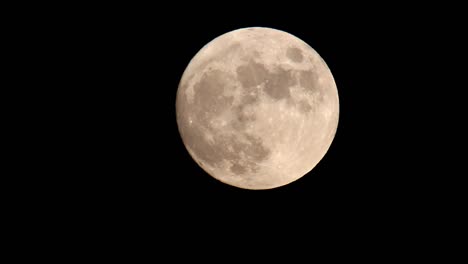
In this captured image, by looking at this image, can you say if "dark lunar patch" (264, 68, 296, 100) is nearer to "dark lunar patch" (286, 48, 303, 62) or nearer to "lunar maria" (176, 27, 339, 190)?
"lunar maria" (176, 27, 339, 190)

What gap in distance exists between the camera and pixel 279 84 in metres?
4.74

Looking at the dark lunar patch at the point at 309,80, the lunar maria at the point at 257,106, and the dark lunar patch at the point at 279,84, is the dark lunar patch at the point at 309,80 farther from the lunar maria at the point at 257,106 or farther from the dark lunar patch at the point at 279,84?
the dark lunar patch at the point at 279,84

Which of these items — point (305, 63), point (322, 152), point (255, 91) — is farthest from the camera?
point (322, 152)

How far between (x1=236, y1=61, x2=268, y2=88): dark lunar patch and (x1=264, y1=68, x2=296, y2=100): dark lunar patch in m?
0.09

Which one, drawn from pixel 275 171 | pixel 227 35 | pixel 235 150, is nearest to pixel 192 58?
pixel 227 35

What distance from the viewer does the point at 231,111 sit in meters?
4.73

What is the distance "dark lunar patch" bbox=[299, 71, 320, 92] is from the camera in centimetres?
489

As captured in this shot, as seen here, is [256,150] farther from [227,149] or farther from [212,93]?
[212,93]

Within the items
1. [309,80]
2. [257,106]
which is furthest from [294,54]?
[257,106]

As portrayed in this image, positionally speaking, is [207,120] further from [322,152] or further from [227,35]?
[322,152]

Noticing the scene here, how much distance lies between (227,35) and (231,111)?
3.85 feet

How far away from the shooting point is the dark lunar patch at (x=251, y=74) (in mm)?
4707

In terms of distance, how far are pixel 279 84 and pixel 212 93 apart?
2.62 feet

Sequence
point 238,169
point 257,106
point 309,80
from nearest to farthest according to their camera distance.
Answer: point 257,106, point 309,80, point 238,169
